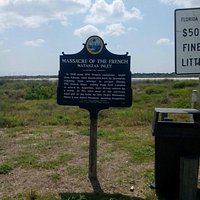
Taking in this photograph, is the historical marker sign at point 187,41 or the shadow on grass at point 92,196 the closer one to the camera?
the historical marker sign at point 187,41

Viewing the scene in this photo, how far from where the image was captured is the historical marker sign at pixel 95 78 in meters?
6.74

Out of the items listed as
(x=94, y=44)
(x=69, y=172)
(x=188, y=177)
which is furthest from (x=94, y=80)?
(x=188, y=177)

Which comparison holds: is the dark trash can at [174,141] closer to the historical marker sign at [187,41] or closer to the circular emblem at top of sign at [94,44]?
the historical marker sign at [187,41]

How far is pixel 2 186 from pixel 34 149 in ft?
8.12

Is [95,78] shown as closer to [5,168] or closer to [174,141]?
[174,141]

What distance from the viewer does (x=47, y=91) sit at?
34.2 metres

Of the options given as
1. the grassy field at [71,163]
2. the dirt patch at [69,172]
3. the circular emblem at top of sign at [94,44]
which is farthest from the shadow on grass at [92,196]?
the circular emblem at top of sign at [94,44]

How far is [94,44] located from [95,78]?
52 cm

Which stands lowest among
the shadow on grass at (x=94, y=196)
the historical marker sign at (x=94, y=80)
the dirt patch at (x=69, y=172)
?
the shadow on grass at (x=94, y=196)

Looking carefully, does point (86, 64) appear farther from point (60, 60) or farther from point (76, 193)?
point (76, 193)

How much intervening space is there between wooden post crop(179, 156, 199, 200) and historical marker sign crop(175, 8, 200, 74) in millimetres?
1116

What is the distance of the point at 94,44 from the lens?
6855 mm

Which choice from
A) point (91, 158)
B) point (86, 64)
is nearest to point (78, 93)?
point (86, 64)

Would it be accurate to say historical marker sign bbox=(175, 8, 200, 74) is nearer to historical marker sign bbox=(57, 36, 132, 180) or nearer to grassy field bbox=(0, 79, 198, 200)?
historical marker sign bbox=(57, 36, 132, 180)
